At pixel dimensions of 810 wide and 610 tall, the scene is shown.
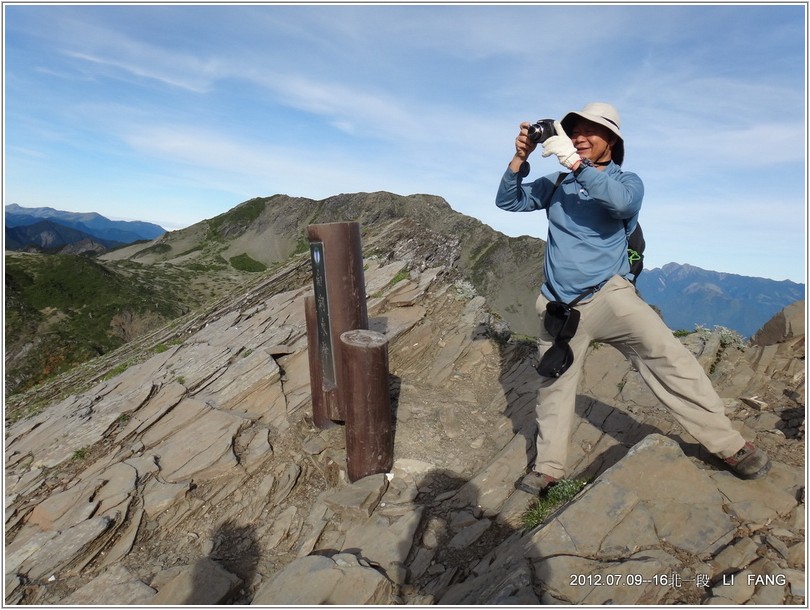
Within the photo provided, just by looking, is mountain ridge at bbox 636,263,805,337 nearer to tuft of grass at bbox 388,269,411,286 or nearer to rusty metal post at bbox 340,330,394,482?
tuft of grass at bbox 388,269,411,286

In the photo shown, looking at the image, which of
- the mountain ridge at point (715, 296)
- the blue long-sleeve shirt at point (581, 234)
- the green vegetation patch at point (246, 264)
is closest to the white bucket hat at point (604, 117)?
the blue long-sleeve shirt at point (581, 234)

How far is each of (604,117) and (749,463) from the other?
3.78 metres

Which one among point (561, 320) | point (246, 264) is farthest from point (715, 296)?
point (561, 320)

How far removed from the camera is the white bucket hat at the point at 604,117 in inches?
187

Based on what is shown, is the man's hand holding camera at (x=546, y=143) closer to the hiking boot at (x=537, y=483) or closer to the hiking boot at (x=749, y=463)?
the hiking boot at (x=749, y=463)

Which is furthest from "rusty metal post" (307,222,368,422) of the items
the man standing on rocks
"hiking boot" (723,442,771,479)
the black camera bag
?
"hiking boot" (723,442,771,479)

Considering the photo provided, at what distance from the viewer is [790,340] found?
8266 millimetres

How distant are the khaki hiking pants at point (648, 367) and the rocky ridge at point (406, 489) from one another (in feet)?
1.29

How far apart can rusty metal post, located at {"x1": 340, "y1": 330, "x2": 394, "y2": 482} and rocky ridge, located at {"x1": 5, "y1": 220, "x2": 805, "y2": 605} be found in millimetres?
276

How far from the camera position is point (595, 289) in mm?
5090

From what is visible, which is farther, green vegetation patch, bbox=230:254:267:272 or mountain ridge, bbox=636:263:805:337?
mountain ridge, bbox=636:263:805:337

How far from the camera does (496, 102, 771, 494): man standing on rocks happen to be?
4.71 meters

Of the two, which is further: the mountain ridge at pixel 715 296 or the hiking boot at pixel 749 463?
the mountain ridge at pixel 715 296

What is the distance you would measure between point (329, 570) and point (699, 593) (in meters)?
3.44
